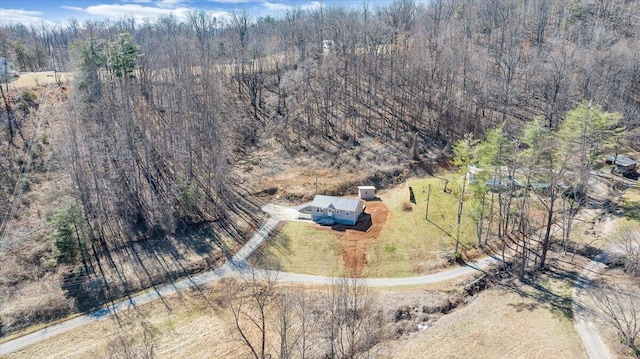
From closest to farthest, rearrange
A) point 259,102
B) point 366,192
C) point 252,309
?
point 252,309 < point 366,192 < point 259,102

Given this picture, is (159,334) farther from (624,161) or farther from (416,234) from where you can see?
(624,161)

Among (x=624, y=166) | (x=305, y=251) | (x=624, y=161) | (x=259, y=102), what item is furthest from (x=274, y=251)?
(x=624, y=161)

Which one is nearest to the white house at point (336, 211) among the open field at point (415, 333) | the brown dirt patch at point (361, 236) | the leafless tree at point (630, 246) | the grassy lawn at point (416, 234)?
the brown dirt patch at point (361, 236)

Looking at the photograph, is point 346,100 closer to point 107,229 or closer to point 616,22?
point 107,229

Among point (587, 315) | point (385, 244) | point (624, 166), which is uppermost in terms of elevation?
point (624, 166)

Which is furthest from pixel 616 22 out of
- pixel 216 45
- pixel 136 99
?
pixel 136 99

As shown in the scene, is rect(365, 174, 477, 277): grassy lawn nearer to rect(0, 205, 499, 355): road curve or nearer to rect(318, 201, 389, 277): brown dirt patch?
rect(318, 201, 389, 277): brown dirt patch

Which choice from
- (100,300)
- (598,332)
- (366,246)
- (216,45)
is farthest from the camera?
(216,45)
